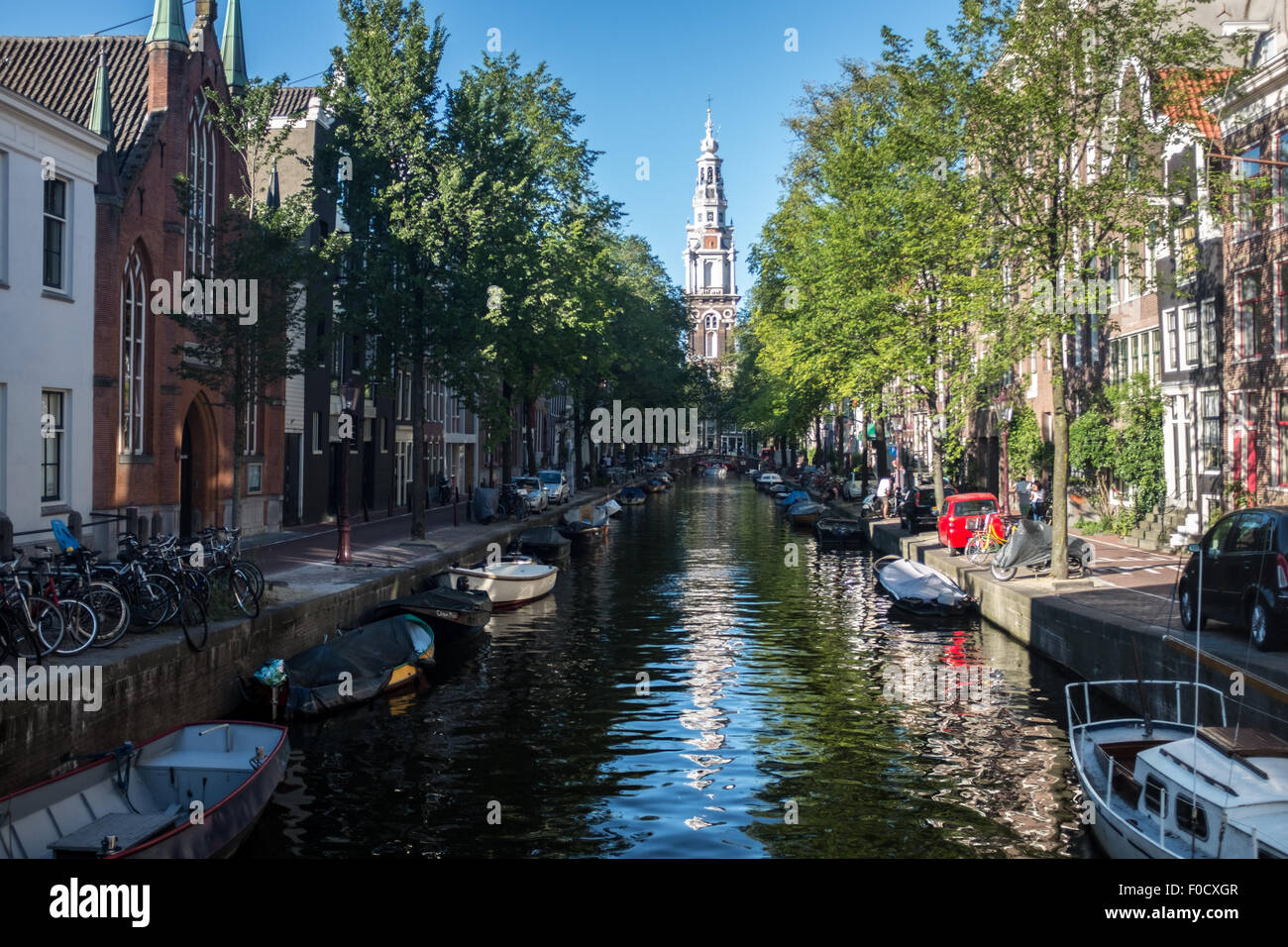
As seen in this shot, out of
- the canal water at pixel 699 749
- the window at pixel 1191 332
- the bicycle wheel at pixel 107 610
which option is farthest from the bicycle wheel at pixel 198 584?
the window at pixel 1191 332

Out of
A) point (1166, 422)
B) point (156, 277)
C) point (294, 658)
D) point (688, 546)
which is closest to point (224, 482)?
point (156, 277)

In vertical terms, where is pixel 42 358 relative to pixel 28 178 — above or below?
below

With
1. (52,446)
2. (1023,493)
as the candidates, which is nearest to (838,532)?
(1023,493)

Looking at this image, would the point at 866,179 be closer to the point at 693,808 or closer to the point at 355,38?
the point at 355,38

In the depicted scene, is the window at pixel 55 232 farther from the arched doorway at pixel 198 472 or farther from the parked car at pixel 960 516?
the parked car at pixel 960 516

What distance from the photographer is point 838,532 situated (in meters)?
44.7

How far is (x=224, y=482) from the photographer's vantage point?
3192 cm

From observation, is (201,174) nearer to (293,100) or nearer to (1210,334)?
(293,100)

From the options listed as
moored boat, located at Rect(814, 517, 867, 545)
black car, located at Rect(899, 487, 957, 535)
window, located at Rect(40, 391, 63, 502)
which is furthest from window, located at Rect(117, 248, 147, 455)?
moored boat, located at Rect(814, 517, 867, 545)

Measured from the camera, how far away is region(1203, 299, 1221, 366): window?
30.6m

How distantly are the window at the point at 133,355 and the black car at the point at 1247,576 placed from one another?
73.2ft

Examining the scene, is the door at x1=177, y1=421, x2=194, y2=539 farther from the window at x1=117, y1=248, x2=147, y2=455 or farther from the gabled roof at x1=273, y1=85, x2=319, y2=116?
the gabled roof at x1=273, y1=85, x2=319, y2=116
